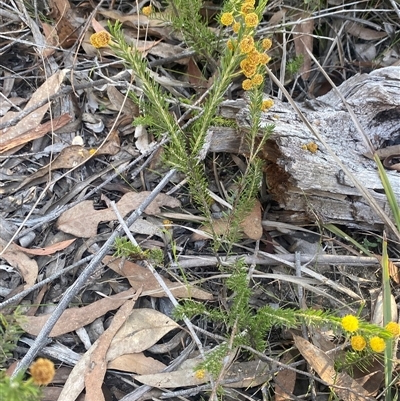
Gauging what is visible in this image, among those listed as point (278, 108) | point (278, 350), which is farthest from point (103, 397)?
point (278, 108)

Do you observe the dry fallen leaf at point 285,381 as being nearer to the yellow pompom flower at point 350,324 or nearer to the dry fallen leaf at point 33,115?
the yellow pompom flower at point 350,324

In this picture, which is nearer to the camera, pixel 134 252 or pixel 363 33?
pixel 134 252

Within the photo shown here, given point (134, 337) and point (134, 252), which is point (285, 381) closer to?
point (134, 337)

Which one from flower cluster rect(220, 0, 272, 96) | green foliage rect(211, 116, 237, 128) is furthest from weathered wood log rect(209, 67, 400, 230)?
flower cluster rect(220, 0, 272, 96)

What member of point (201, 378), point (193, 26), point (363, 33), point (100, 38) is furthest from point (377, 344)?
point (363, 33)

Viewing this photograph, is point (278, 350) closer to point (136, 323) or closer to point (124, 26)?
point (136, 323)
